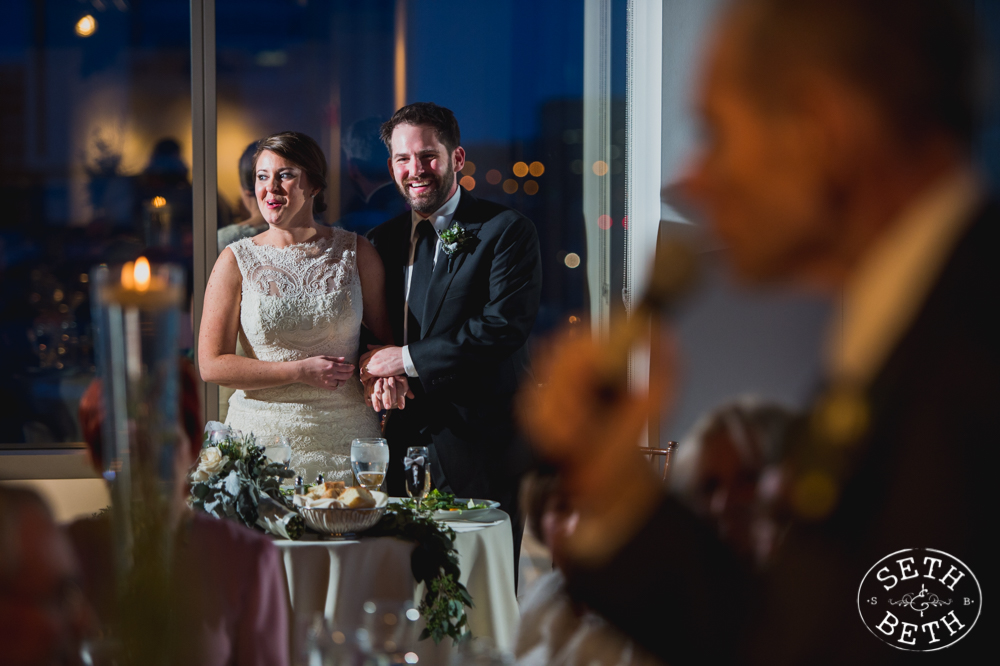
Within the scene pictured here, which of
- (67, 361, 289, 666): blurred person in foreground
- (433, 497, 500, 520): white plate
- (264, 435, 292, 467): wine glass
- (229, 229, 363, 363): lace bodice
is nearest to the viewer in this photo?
(67, 361, 289, 666): blurred person in foreground

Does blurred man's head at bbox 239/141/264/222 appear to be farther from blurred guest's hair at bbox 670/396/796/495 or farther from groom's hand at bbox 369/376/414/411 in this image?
blurred guest's hair at bbox 670/396/796/495

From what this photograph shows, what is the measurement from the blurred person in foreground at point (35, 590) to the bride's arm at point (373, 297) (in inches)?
82.8

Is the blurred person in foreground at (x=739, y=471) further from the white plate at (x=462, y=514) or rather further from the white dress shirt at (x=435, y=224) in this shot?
the white dress shirt at (x=435, y=224)

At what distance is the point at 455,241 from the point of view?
9.04 ft

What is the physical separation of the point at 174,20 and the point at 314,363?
199 centimetres

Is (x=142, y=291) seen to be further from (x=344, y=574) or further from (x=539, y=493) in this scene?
(x=344, y=574)

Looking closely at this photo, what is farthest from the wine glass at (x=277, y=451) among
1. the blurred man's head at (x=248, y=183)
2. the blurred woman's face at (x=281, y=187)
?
the blurred man's head at (x=248, y=183)

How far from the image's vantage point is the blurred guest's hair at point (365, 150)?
3.84 m

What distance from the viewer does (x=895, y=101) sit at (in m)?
0.32

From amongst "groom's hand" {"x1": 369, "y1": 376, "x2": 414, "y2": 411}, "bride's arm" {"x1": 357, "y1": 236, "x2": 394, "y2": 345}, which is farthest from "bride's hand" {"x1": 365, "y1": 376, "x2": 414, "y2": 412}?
"bride's arm" {"x1": 357, "y1": 236, "x2": 394, "y2": 345}

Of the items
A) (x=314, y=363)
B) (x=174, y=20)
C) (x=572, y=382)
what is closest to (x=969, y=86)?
(x=572, y=382)

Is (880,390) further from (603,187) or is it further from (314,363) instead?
(603,187)

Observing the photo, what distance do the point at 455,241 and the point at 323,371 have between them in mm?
590

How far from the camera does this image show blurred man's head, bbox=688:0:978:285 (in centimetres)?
32
